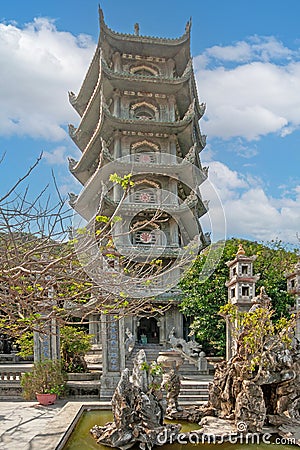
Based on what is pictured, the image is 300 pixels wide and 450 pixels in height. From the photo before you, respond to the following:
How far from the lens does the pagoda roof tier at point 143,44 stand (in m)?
20.5

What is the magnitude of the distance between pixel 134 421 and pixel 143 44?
754 inches

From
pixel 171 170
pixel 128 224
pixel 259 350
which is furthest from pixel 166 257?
pixel 259 350

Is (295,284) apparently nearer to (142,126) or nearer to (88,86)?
(142,126)

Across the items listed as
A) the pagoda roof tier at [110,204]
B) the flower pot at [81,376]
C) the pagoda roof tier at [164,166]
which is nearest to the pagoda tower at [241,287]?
the flower pot at [81,376]

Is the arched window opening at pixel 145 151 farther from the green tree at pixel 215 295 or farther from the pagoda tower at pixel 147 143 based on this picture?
the green tree at pixel 215 295

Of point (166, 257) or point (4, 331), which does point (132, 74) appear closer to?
point (166, 257)

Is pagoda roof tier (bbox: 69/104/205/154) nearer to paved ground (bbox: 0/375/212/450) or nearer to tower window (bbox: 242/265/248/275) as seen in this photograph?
tower window (bbox: 242/265/248/275)

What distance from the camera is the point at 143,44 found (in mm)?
21141

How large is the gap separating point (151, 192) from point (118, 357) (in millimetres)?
11558

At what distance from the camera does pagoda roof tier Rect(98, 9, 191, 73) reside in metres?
20.5

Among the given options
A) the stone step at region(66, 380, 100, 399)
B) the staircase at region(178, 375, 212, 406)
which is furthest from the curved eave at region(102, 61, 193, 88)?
the stone step at region(66, 380, 100, 399)
